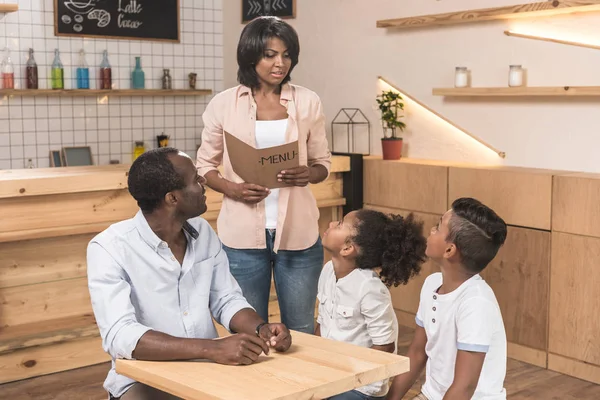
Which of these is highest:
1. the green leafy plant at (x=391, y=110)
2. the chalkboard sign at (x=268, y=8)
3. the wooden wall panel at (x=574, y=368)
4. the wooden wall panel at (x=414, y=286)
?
the chalkboard sign at (x=268, y=8)

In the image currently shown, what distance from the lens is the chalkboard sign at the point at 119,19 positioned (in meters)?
5.47

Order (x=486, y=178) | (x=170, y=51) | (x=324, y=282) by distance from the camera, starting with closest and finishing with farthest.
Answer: (x=324, y=282) < (x=486, y=178) < (x=170, y=51)

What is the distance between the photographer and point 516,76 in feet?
13.6

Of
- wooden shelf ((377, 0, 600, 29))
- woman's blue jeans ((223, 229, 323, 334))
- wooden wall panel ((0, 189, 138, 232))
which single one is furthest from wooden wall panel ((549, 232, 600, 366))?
wooden wall panel ((0, 189, 138, 232))

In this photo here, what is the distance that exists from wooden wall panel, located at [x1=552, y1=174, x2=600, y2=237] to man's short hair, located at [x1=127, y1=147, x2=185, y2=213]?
2287 mm

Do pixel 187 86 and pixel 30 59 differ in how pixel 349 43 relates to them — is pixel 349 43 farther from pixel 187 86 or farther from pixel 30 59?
pixel 30 59

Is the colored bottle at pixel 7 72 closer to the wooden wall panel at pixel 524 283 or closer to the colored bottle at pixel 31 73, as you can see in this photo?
the colored bottle at pixel 31 73

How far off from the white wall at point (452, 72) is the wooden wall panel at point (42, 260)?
1.96 metres

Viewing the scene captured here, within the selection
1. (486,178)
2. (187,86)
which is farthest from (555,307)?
(187,86)

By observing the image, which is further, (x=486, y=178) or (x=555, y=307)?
(x=486, y=178)

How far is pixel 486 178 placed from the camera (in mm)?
4203

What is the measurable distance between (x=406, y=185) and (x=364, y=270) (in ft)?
6.73

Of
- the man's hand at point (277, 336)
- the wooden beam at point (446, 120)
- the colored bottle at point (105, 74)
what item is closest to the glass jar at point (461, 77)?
the wooden beam at point (446, 120)

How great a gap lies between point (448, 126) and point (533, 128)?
57 centimetres
